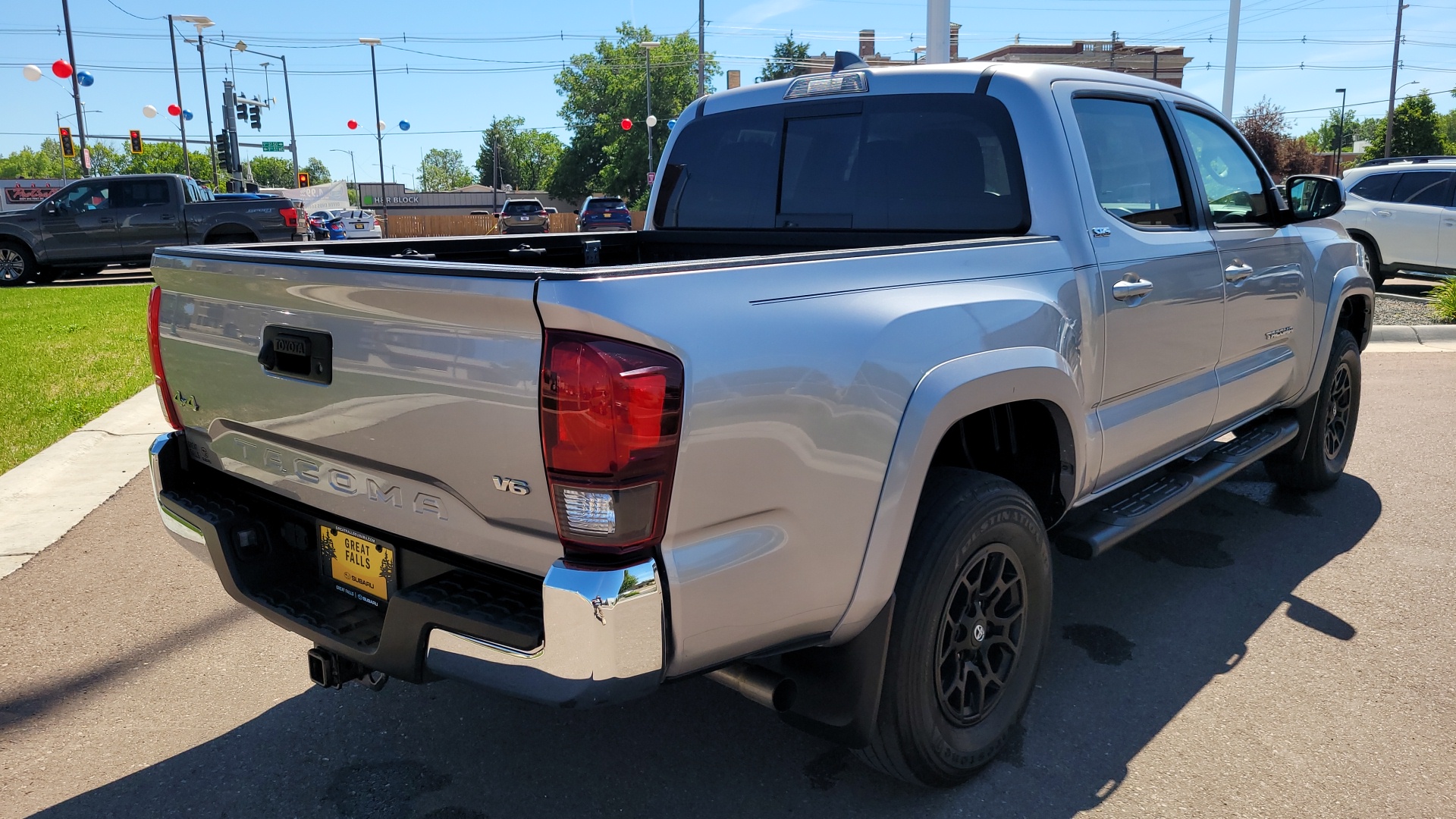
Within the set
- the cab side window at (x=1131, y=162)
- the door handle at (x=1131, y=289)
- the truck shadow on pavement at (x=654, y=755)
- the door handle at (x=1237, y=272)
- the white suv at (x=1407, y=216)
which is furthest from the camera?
the white suv at (x=1407, y=216)

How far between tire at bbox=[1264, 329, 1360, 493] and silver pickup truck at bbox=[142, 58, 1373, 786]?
59.4 inches

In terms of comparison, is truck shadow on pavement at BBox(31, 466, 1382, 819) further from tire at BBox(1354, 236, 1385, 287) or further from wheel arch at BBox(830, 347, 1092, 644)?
tire at BBox(1354, 236, 1385, 287)

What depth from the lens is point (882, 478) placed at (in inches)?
91.4

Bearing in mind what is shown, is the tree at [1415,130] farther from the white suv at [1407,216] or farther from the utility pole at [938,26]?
the utility pole at [938,26]

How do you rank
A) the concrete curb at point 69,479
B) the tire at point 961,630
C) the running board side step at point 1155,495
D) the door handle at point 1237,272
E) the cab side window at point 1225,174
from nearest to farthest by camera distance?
the tire at point 961,630 < the running board side step at point 1155,495 < the door handle at point 1237,272 < the cab side window at point 1225,174 < the concrete curb at point 69,479

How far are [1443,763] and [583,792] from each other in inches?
96.9

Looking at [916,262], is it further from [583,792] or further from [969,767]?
[583,792]

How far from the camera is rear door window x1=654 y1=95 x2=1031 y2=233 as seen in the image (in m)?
3.35

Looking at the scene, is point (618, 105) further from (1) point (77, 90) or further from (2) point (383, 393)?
(2) point (383, 393)

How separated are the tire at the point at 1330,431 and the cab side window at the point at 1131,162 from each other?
6.21 feet

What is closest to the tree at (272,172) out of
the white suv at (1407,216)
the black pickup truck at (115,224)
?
the black pickup truck at (115,224)

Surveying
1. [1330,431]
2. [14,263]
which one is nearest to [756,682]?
[1330,431]

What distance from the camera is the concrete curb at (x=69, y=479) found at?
489 centimetres

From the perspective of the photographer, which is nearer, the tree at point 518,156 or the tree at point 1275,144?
the tree at point 1275,144
